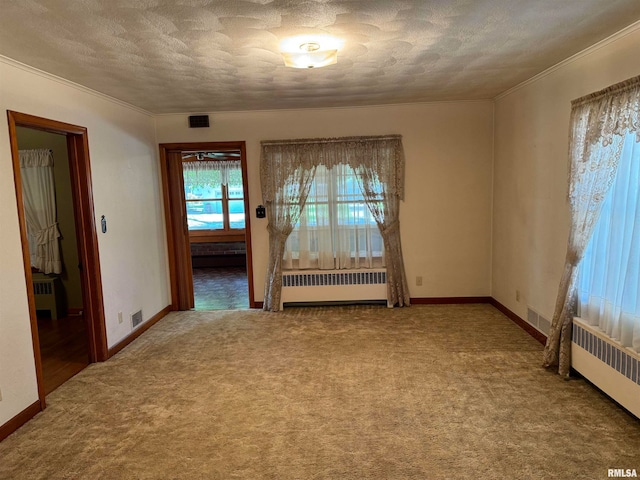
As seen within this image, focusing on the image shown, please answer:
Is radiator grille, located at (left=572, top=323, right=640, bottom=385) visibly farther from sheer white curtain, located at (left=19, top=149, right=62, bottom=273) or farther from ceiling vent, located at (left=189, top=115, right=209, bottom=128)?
sheer white curtain, located at (left=19, top=149, right=62, bottom=273)

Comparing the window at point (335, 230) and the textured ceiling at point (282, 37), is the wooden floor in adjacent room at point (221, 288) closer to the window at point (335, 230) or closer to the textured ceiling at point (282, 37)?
the window at point (335, 230)

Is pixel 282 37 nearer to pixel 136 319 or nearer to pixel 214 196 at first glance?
pixel 136 319

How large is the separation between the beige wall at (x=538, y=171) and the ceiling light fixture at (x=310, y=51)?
1.77m

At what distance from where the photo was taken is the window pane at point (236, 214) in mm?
8414

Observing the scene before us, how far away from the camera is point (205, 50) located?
2.75 m

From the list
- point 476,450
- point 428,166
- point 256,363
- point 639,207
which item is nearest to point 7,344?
point 256,363

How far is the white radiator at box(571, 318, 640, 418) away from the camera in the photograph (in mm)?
2517

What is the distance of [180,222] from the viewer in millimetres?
5348

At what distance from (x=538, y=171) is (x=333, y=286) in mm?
2561

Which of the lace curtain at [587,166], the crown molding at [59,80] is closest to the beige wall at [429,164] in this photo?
the crown molding at [59,80]

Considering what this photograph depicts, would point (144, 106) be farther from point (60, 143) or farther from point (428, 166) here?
point (428, 166)

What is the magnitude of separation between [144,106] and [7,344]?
2.80 metres

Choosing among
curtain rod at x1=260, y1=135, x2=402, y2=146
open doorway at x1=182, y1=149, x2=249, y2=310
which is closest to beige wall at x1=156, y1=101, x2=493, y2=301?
curtain rod at x1=260, y1=135, x2=402, y2=146

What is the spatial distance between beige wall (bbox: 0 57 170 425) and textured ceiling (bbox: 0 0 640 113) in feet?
0.64
